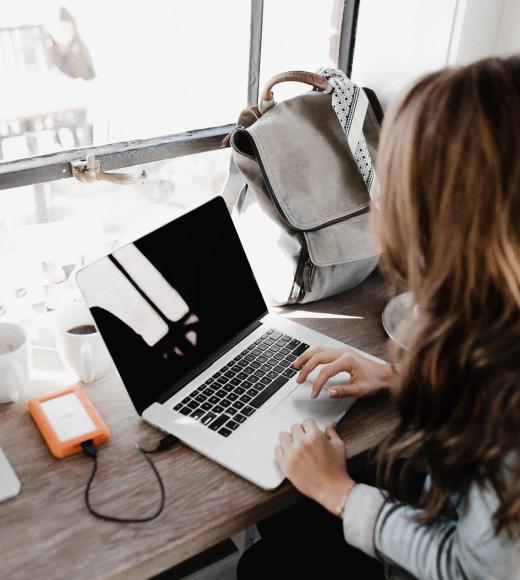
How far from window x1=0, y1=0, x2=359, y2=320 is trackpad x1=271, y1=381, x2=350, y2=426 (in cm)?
51

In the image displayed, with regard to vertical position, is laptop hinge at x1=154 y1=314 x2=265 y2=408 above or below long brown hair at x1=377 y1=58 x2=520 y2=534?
below

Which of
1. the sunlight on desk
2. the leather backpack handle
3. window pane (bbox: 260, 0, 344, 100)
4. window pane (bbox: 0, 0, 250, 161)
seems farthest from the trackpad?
window pane (bbox: 260, 0, 344, 100)

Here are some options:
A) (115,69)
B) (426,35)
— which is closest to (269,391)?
(115,69)

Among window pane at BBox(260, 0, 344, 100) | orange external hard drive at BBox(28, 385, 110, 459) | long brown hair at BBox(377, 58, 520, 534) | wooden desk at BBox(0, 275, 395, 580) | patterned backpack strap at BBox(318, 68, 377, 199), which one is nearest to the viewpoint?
long brown hair at BBox(377, 58, 520, 534)

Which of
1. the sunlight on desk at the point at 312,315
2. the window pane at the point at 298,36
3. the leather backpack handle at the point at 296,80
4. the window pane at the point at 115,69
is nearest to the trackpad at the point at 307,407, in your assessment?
the sunlight on desk at the point at 312,315

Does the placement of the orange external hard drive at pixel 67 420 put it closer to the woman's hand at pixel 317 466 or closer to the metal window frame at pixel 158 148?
the woman's hand at pixel 317 466

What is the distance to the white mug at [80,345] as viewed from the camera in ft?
3.09

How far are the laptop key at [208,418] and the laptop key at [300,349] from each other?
0.21 m

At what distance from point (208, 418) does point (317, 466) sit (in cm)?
18

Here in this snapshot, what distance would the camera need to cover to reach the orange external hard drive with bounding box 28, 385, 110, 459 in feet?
2.73

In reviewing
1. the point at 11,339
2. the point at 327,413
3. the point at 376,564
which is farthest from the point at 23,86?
the point at 376,564

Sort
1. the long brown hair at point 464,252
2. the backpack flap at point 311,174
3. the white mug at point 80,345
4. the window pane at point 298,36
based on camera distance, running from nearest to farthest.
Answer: the long brown hair at point 464,252
the white mug at point 80,345
the backpack flap at point 311,174
the window pane at point 298,36

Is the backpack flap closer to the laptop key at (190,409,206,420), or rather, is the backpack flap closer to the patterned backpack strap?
the patterned backpack strap

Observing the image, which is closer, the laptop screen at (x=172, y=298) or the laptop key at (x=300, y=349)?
the laptop screen at (x=172, y=298)
